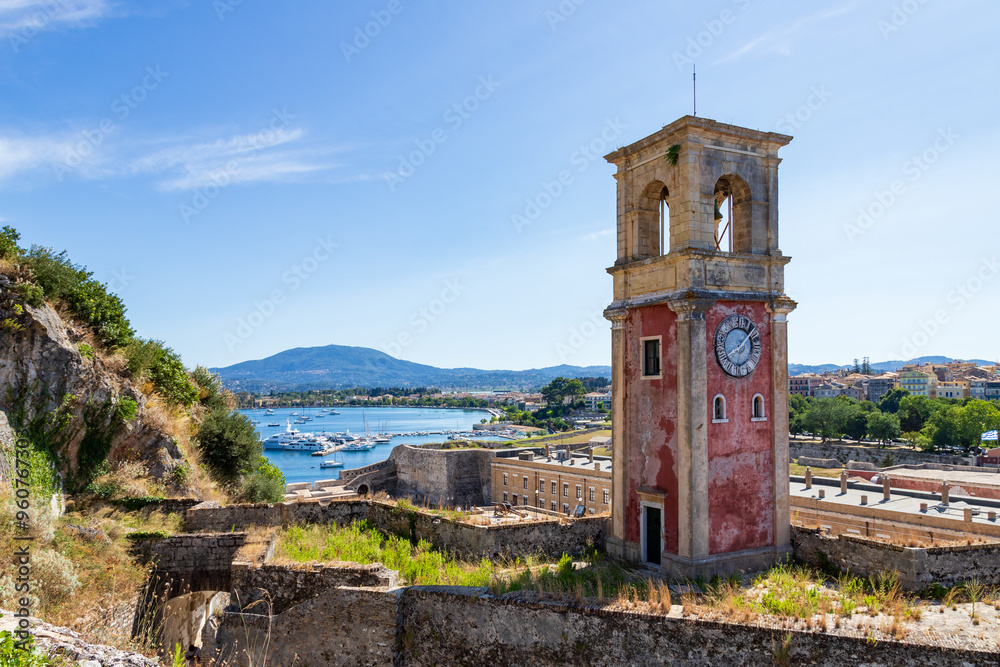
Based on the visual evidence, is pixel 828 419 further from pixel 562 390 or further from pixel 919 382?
pixel 562 390

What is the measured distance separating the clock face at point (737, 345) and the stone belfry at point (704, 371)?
1.0 inches

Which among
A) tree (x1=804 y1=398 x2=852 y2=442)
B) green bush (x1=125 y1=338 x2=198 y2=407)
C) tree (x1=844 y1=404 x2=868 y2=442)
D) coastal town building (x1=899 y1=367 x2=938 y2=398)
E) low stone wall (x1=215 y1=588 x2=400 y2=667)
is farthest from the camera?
coastal town building (x1=899 y1=367 x2=938 y2=398)

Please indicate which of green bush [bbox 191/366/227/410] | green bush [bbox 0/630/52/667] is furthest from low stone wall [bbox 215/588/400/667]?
green bush [bbox 191/366/227/410]

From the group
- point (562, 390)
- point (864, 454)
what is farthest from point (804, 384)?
point (864, 454)

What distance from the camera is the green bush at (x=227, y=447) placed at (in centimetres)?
2186

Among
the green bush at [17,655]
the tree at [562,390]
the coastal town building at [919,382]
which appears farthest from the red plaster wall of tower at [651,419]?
the coastal town building at [919,382]

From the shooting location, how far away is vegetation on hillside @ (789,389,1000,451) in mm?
92562

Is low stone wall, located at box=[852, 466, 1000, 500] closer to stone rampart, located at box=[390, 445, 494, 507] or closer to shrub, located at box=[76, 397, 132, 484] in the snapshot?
stone rampart, located at box=[390, 445, 494, 507]

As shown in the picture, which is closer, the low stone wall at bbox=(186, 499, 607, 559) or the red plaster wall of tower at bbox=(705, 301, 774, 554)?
the low stone wall at bbox=(186, 499, 607, 559)

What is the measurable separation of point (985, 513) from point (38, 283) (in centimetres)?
4160

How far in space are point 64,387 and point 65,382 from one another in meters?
0.12

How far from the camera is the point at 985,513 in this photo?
108ft

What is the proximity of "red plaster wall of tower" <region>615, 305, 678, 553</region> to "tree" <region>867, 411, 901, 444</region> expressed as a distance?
9857 centimetres

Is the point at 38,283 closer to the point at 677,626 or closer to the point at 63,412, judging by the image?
the point at 63,412
